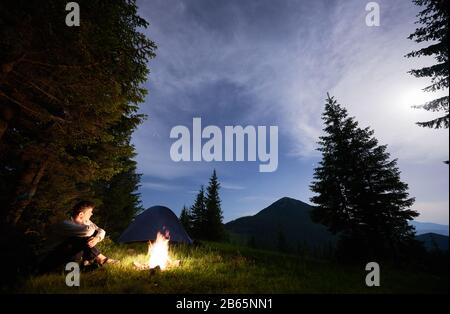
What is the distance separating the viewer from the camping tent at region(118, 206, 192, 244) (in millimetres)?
10992

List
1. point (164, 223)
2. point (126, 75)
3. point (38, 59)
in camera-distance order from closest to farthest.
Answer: point (38, 59)
point (126, 75)
point (164, 223)

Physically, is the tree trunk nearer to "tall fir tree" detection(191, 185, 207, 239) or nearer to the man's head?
the man's head

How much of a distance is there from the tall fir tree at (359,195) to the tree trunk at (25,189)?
1645cm

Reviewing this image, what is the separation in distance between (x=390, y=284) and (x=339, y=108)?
15.0 metres

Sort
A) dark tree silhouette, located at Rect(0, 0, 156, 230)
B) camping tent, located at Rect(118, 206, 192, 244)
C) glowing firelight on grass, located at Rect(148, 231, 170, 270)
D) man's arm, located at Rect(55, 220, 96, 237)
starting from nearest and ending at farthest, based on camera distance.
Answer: dark tree silhouette, located at Rect(0, 0, 156, 230), man's arm, located at Rect(55, 220, 96, 237), glowing firelight on grass, located at Rect(148, 231, 170, 270), camping tent, located at Rect(118, 206, 192, 244)

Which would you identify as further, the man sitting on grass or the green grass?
the man sitting on grass

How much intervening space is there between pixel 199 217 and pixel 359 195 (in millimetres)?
31442

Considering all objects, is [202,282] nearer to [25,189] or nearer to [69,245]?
[69,245]

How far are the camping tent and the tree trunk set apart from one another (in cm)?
465

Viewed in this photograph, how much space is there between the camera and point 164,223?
11.1m

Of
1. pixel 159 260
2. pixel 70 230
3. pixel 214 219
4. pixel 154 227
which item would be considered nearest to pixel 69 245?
pixel 70 230

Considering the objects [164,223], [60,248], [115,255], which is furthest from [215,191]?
[60,248]

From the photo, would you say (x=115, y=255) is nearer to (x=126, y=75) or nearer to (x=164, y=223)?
(x=164, y=223)

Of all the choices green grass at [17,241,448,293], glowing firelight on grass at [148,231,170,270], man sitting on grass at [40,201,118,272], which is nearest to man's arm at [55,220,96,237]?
man sitting on grass at [40,201,118,272]
